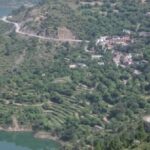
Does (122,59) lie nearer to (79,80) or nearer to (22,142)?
(79,80)

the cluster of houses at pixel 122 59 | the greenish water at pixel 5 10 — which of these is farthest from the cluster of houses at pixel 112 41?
the greenish water at pixel 5 10

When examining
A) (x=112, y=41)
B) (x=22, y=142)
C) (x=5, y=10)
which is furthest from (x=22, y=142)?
(x=5, y=10)

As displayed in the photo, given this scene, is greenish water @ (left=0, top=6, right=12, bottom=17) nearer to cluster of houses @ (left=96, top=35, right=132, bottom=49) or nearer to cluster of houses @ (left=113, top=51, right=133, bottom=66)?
cluster of houses @ (left=96, top=35, right=132, bottom=49)

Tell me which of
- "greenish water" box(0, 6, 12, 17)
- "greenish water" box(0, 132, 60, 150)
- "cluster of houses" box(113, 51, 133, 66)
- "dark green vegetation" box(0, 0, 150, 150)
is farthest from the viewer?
"greenish water" box(0, 6, 12, 17)

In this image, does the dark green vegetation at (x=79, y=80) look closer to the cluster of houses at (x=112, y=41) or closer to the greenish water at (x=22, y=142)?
the cluster of houses at (x=112, y=41)

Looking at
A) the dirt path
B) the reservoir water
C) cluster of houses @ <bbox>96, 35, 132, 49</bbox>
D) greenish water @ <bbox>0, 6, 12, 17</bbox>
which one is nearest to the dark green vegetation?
the dirt path

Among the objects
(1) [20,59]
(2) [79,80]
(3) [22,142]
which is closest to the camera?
(3) [22,142]
